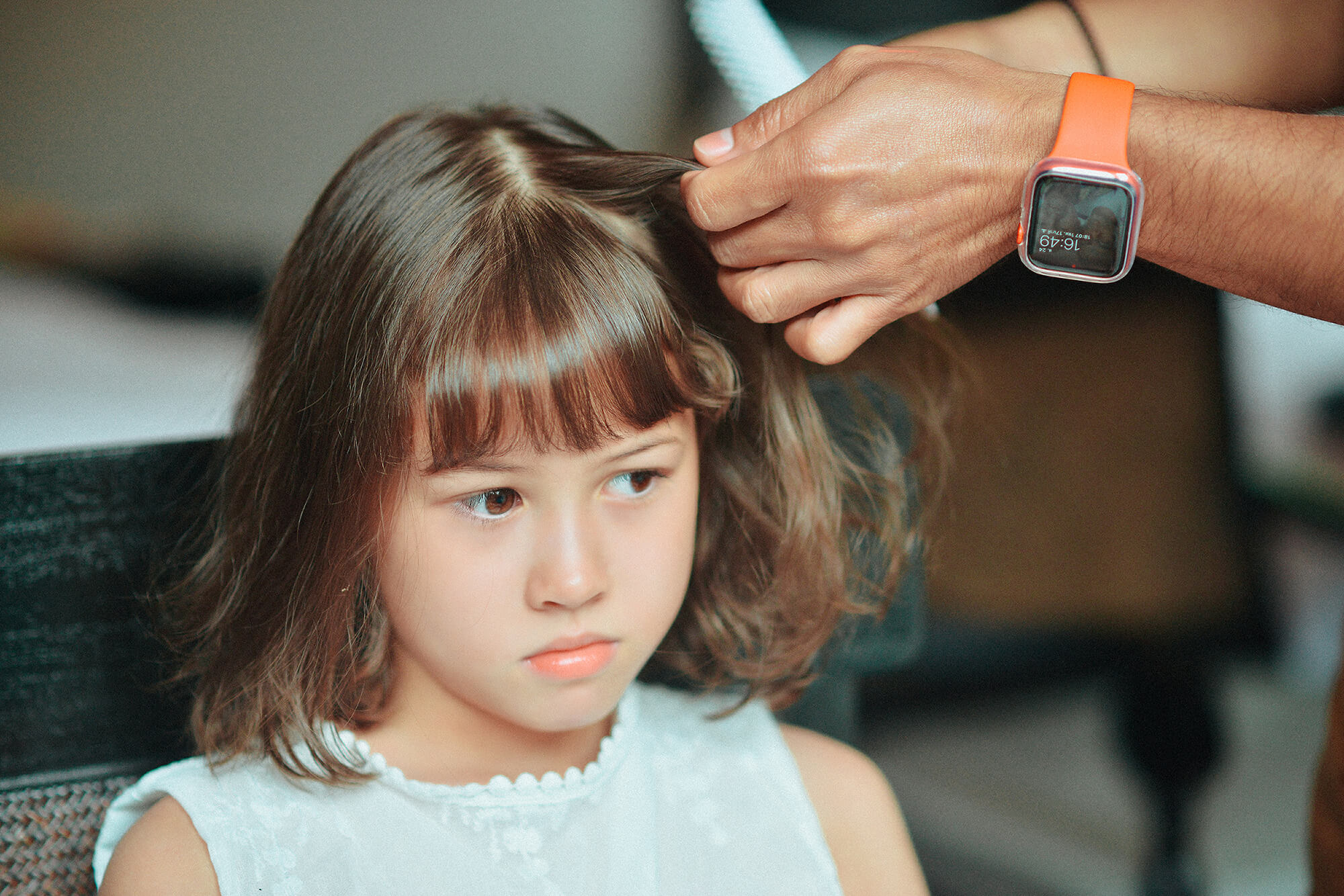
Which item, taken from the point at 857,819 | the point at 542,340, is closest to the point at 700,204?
the point at 542,340

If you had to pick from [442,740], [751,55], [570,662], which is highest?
[751,55]

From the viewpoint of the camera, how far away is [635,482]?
860 mm

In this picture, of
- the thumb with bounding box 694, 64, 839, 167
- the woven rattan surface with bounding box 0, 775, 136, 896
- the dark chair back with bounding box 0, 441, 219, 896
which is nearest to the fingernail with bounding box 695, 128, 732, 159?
the thumb with bounding box 694, 64, 839, 167

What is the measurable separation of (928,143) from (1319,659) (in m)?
2.50

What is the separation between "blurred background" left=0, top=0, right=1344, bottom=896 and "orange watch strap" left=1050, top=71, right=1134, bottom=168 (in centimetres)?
38

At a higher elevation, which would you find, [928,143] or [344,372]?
[928,143]

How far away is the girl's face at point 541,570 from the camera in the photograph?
772 mm

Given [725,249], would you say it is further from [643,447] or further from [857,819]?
[857,819]

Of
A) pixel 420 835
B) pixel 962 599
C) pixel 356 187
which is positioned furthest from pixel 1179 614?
pixel 356 187

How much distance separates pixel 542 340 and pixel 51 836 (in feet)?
1.91

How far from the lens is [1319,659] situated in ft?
8.52

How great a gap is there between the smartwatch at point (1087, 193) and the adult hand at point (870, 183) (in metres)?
0.02

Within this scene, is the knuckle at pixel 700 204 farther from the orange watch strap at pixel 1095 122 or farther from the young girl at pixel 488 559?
the orange watch strap at pixel 1095 122

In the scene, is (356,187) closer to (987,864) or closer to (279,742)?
(279,742)
